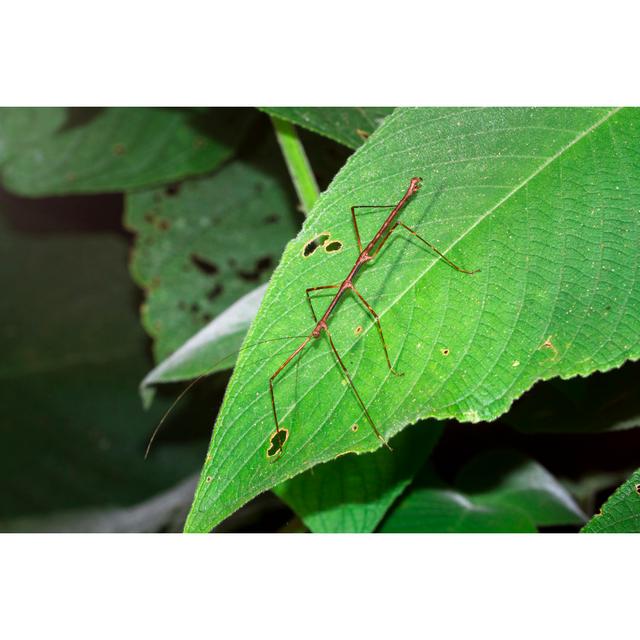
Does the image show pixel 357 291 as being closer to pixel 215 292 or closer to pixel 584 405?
pixel 584 405

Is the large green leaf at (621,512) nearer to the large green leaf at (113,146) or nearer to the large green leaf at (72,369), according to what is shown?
the large green leaf at (72,369)

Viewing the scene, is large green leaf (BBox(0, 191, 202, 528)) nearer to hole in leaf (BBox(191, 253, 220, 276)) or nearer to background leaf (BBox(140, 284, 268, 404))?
hole in leaf (BBox(191, 253, 220, 276))

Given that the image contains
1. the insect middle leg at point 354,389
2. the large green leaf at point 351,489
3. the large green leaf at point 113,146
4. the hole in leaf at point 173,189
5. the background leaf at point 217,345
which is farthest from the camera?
the hole in leaf at point 173,189

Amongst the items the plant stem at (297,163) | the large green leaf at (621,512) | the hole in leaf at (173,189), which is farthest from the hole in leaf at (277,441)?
the hole in leaf at (173,189)

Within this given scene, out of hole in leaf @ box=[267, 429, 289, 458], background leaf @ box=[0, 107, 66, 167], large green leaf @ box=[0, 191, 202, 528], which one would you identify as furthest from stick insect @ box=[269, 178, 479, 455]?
background leaf @ box=[0, 107, 66, 167]

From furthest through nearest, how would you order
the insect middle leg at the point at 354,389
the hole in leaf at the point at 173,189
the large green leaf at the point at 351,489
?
the hole in leaf at the point at 173,189 → the large green leaf at the point at 351,489 → the insect middle leg at the point at 354,389

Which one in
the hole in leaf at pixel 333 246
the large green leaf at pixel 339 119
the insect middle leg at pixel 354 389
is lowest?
the insect middle leg at pixel 354 389
